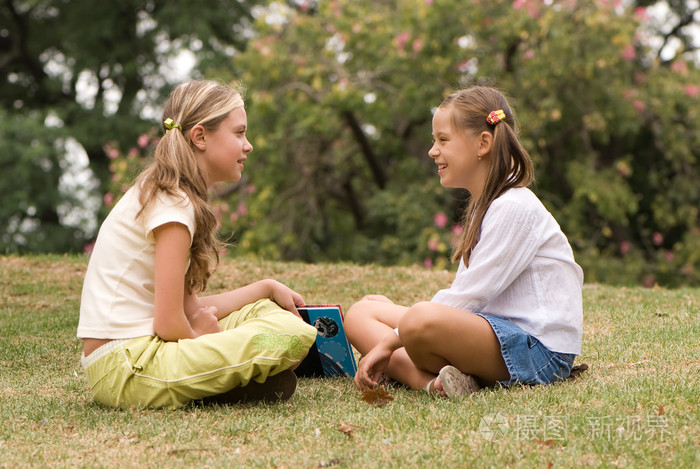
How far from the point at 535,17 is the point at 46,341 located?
24.6ft

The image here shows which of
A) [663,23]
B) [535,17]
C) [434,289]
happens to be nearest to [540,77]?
[535,17]

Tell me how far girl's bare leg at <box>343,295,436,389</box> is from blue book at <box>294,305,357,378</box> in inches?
2.9

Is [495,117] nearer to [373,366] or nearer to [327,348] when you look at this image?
[373,366]

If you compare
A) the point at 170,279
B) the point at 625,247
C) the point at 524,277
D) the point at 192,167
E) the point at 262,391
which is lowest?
the point at 625,247

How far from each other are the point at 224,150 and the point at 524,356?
1.51m

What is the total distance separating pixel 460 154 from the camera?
3.73 meters

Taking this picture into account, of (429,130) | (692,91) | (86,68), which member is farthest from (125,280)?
(86,68)

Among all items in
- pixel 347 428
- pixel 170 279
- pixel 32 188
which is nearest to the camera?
pixel 347 428

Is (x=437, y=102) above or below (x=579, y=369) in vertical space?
above

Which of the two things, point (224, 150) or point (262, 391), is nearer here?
point (262, 391)

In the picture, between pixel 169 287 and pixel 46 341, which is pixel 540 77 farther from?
pixel 169 287

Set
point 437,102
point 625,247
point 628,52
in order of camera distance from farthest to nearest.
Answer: point 625,247 → point 437,102 → point 628,52

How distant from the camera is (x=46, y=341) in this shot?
201 inches

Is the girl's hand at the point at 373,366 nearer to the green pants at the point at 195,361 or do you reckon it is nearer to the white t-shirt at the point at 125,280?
the green pants at the point at 195,361
